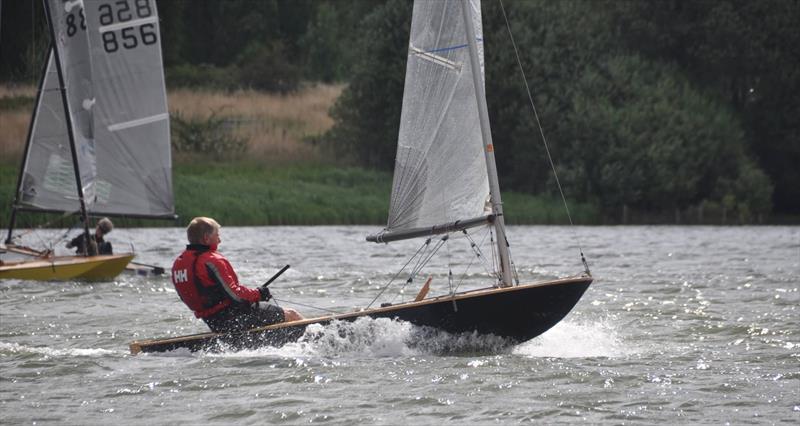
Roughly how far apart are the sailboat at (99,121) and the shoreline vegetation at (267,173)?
5.76 metres

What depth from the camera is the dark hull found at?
1270cm

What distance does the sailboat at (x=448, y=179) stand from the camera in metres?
12.8

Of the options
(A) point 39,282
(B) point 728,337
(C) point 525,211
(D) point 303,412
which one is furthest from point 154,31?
(C) point 525,211

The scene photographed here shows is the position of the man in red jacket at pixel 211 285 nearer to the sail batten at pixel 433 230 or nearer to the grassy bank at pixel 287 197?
the sail batten at pixel 433 230

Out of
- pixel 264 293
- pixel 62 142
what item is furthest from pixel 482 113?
pixel 62 142

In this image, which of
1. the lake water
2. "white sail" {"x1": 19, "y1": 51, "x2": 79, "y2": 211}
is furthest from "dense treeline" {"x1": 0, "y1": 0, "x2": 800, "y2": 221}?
the lake water

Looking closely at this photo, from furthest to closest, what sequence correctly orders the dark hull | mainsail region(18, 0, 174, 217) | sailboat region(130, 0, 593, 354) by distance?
1. mainsail region(18, 0, 174, 217)
2. sailboat region(130, 0, 593, 354)
3. the dark hull

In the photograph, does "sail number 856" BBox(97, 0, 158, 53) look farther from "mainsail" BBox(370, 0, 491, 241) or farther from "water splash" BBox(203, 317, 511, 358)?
"water splash" BBox(203, 317, 511, 358)

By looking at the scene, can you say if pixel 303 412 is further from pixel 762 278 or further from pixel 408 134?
pixel 762 278

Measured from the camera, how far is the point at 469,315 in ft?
41.9

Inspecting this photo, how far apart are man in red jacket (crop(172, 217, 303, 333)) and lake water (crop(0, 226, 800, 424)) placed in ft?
1.23

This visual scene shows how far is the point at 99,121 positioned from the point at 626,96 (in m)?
27.0

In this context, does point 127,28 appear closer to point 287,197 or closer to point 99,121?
point 99,121

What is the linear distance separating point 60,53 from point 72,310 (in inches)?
300
